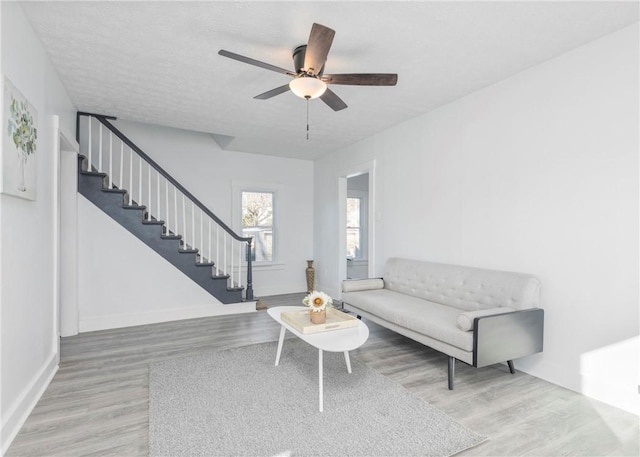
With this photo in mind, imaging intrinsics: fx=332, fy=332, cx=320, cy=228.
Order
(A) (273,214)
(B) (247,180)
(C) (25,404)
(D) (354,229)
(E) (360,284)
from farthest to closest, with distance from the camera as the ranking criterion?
(D) (354,229), (A) (273,214), (B) (247,180), (E) (360,284), (C) (25,404)

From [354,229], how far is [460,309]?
502 centimetres

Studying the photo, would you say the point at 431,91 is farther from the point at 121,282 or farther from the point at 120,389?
the point at 121,282

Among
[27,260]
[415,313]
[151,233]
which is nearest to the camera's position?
[27,260]

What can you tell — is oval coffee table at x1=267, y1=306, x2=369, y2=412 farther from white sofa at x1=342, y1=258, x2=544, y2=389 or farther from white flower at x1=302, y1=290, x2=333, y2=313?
white sofa at x1=342, y1=258, x2=544, y2=389

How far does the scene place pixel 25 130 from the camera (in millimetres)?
2248

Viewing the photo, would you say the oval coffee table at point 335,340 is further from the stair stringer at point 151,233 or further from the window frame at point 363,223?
the window frame at point 363,223

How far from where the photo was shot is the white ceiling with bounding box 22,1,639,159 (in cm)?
221

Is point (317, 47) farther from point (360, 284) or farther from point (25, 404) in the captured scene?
point (25, 404)

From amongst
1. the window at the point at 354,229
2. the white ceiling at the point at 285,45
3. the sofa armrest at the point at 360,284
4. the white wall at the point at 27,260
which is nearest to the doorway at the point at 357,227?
the window at the point at 354,229

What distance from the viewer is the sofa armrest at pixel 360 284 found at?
4188 mm

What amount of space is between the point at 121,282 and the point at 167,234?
34.3 inches

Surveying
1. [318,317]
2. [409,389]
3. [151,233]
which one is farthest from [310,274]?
[409,389]

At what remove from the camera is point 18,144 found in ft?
6.97

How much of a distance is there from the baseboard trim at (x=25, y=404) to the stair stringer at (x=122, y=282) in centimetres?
152
